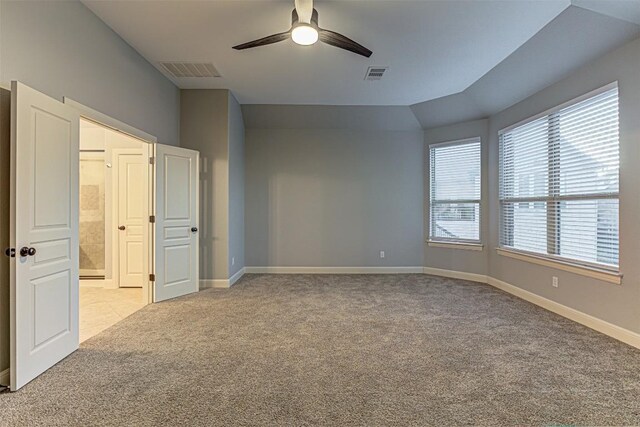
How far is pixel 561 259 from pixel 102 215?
698 cm

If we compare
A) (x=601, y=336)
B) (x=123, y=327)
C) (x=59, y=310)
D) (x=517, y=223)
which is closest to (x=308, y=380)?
(x=59, y=310)

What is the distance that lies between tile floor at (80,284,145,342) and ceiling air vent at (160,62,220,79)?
3.12 m

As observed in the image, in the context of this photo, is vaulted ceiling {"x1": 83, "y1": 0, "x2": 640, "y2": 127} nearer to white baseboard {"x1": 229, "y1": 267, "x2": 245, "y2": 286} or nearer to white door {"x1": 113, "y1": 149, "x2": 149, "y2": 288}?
white door {"x1": 113, "y1": 149, "x2": 149, "y2": 288}

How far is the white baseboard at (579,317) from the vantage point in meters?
3.05

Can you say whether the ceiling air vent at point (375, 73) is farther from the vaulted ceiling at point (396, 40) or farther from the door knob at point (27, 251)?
the door knob at point (27, 251)

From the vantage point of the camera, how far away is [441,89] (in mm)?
5062

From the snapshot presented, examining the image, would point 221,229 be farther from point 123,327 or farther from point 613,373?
point 613,373

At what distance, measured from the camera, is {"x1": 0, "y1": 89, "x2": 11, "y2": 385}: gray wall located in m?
2.26

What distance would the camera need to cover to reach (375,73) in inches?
176

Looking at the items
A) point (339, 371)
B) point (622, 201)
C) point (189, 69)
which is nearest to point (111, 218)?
point (189, 69)

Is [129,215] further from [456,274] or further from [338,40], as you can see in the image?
[456,274]

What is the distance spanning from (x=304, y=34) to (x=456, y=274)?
4.75 meters

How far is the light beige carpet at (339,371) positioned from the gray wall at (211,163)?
3.90 feet

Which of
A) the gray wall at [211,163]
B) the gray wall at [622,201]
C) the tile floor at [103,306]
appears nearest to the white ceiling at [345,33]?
the gray wall at [211,163]
